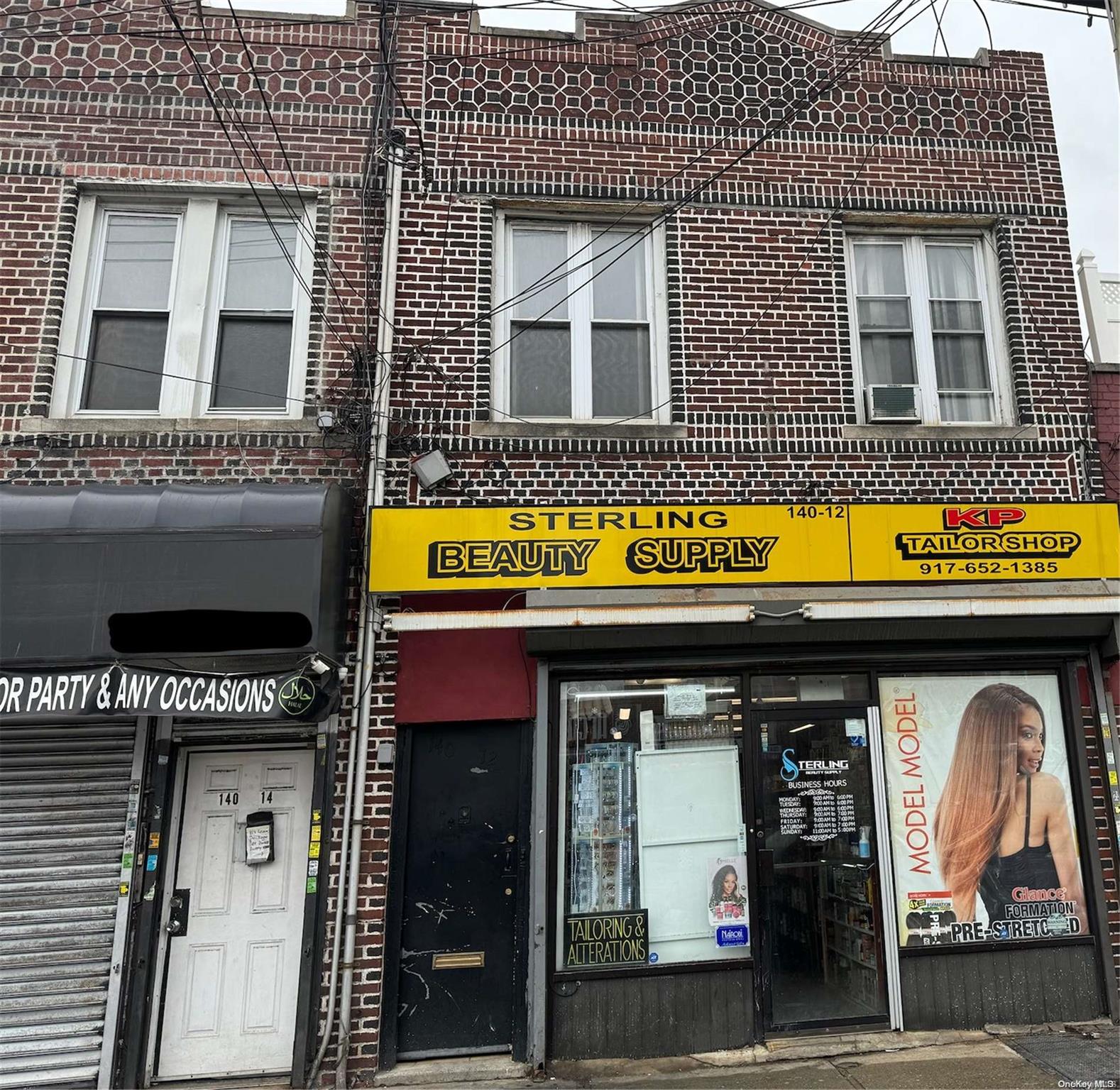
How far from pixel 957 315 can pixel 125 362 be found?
747 centimetres

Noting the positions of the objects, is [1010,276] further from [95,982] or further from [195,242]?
[95,982]

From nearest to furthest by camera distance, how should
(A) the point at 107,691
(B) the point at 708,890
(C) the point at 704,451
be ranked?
1. (A) the point at 107,691
2. (B) the point at 708,890
3. (C) the point at 704,451

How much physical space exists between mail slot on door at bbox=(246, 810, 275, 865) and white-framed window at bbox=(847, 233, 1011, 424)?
6.01 meters

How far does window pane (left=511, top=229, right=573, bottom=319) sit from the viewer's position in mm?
7141

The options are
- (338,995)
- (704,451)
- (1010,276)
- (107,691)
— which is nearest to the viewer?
(107,691)

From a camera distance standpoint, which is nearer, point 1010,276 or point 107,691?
point 107,691

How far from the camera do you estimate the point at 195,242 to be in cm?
684

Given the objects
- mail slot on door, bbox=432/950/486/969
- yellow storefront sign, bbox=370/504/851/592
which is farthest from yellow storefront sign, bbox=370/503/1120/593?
mail slot on door, bbox=432/950/486/969

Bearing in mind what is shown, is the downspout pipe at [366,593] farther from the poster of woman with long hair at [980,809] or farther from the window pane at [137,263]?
the poster of woman with long hair at [980,809]

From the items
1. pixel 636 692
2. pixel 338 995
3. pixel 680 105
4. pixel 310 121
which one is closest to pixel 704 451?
pixel 636 692

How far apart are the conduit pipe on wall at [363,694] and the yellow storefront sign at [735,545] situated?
1.37 ft

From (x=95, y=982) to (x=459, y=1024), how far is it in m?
2.57

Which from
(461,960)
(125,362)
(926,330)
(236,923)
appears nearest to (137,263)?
(125,362)

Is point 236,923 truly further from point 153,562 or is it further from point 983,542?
point 983,542
